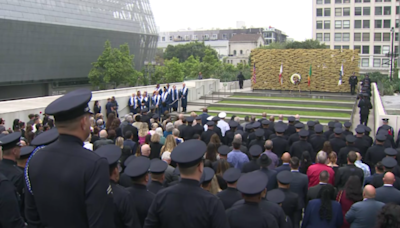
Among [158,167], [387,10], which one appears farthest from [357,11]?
[158,167]

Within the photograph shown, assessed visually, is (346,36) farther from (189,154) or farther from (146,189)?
(189,154)

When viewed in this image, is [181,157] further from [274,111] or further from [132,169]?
[274,111]

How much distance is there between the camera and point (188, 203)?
10.7 feet

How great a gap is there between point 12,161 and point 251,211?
10.5ft

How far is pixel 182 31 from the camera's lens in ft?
551

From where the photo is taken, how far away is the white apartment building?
3312 inches

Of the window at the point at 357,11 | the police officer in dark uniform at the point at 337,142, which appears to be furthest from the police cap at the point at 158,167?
the window at the point at 357,11

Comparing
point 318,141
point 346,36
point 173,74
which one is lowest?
point 318,141

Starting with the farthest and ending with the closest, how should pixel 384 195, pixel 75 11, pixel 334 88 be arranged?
1. pixel 75 11
2. pixel 334 88
3. pixel 384 195

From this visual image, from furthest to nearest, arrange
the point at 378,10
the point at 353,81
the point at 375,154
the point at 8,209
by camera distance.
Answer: the point at 378,10 → the point at 353,81 → the point at 375,154 → the point at 8,209

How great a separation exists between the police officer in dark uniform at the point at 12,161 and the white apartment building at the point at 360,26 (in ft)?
292

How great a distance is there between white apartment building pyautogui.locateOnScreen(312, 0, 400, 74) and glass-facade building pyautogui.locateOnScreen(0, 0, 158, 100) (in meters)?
44.4

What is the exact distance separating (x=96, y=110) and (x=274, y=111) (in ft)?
35.8

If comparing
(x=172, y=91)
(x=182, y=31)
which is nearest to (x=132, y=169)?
(x=172, y=91)
